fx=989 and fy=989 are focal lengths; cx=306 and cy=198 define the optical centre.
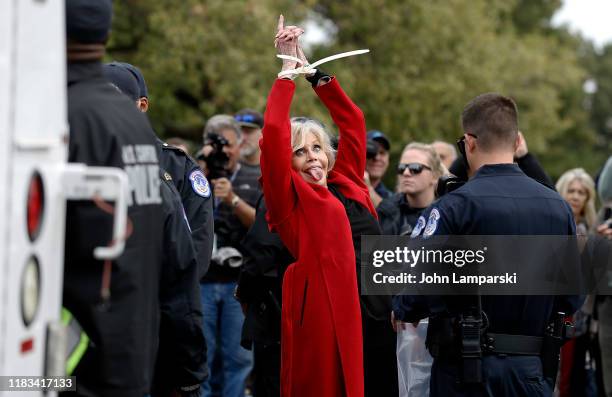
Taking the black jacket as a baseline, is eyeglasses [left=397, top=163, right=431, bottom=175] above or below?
above

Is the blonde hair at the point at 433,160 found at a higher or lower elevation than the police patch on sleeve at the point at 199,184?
higher

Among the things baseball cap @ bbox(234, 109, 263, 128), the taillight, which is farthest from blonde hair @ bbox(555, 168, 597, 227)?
the taillight

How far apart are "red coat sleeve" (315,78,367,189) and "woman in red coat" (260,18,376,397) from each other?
34 cm

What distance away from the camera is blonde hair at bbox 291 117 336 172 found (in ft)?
17.7

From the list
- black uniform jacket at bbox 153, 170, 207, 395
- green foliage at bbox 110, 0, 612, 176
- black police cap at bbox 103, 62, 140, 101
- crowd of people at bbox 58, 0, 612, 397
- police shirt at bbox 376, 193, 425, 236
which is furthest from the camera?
green foliage at bbox 110, 0, 612, 176

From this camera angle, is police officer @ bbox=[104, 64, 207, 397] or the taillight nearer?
→ the taillight

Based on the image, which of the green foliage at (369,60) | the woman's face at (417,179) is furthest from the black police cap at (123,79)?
the green foliage at (369,60)

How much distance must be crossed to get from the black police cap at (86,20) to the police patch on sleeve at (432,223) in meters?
2.03

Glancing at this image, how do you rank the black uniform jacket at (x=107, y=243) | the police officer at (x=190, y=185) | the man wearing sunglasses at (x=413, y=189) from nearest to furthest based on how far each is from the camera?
the black uniform jacket at (x=107, y=243)
the police officer at (x=190, y=185)
the man wearing sunglasses at (x=413, y=189)

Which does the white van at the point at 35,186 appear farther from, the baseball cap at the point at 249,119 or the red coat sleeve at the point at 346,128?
the baseball cap at the point at 249,119

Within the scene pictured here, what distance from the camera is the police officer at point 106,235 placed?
3.07m

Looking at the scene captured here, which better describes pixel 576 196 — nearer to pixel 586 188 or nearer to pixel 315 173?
pixel 586 188

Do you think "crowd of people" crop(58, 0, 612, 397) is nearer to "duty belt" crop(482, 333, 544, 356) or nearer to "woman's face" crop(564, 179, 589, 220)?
"duty belt" crop(482, 333, 544, 356)

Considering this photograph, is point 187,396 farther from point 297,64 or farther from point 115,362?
point 297,64
